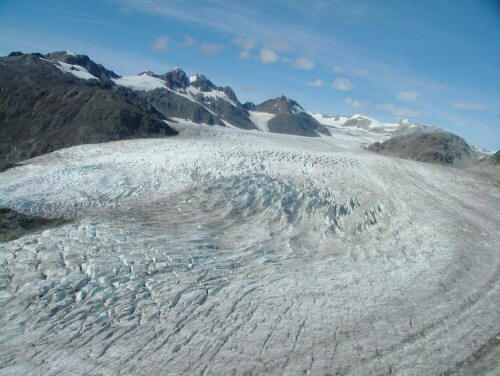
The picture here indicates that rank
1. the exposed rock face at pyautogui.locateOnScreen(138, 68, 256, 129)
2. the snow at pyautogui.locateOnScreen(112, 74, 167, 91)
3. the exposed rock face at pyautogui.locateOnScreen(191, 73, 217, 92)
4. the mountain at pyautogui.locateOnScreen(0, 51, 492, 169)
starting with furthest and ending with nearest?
the exposed rock face at pyautogui.locateOnScreen(191, 73, 217, 92)
the snow at pyautogui.locateOnScreen(112, 74, 167, 91)
the exposed rock face at pyautogui.locateOnScreen(138, 68, 256, 129)
the mountain at pyautogui.locateOnScreen(0, 51, 492, 169)

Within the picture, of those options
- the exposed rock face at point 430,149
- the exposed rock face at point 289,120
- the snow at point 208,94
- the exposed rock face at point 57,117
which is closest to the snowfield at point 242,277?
the exposed rock face at point 57,117

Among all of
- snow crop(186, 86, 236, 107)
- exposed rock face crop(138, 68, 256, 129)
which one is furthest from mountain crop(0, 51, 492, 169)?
snow crop(186, 86, 236, 107)

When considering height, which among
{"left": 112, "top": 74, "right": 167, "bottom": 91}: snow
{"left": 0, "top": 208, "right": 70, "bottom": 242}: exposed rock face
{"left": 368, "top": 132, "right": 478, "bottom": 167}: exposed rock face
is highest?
{"left": 112, "top": 74, "right": 167, "bottom": 91}: snow

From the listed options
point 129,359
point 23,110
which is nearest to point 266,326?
point 129,359

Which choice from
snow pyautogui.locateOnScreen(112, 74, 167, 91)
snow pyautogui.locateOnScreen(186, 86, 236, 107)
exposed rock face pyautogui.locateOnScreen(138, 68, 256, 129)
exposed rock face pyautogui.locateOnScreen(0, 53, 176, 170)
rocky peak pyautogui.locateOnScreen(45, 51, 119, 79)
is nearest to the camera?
exposed rock face pyautogui.locateOnScreen(0, 53, 176, 170)

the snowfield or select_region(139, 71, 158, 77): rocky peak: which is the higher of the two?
select_region(139, 71, 158, 77): rocky peak

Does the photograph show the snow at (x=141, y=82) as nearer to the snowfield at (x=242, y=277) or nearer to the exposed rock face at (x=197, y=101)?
the exposed rock face at (x=197, y=101)

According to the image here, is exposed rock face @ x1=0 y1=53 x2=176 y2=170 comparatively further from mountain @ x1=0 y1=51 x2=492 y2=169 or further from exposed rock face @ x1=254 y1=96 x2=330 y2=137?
exposed rock face @ x1=254 y1=96 x2=330 y2=137

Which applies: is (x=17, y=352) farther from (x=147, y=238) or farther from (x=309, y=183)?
(x=309, y=183)
